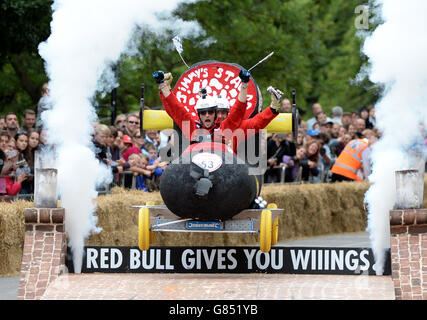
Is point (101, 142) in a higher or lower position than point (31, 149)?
higher

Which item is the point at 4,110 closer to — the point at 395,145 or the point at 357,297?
the point at 395,145

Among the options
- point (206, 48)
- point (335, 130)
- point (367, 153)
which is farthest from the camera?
point (206, 48)

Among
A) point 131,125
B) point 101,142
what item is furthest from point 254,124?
point 131,125

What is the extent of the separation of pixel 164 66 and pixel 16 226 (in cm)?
1049

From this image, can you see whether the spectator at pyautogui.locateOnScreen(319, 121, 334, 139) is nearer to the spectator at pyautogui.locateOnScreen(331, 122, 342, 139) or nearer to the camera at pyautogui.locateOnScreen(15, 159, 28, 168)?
the spectator at pyautogui.locateOnScreen(331, 122, 342, 139)

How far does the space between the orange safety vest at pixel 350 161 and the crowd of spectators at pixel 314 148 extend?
0.50 ft

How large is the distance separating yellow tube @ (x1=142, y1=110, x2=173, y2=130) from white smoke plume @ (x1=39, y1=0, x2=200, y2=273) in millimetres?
664

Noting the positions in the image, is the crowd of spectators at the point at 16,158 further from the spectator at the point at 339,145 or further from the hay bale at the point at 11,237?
the spectator at the point at 339,145

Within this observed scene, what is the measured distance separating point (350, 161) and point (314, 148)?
0.81m

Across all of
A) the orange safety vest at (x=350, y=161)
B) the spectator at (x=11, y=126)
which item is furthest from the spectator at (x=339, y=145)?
the spectator at (x=11, y=126)

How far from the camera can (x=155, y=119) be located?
41.3 ft

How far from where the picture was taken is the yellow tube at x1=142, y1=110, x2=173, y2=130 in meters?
12.6

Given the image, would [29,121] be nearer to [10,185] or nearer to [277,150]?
[10,185]

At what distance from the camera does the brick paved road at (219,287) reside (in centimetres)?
968
